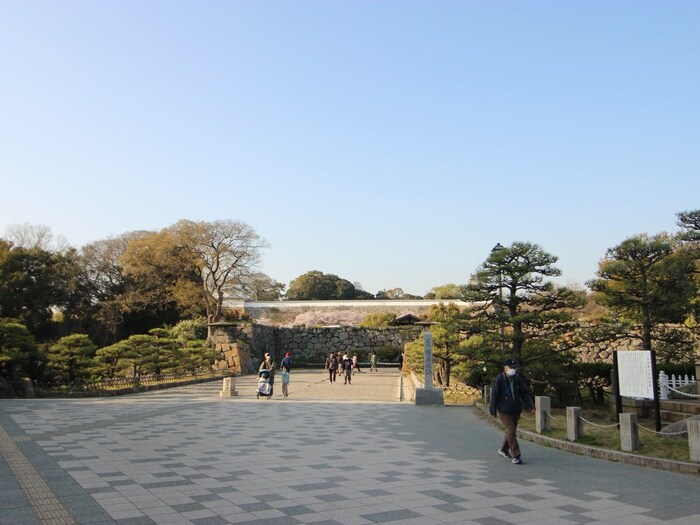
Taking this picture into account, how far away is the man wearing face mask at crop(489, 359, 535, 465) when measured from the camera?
7770 mm

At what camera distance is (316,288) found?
67.8 meters

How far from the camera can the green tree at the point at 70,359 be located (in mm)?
18500

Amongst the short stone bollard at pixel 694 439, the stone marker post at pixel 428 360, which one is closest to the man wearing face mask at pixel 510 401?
the short stone bollard at pixel 694 439

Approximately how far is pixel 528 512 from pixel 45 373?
17.7 m

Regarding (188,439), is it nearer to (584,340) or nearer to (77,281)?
(584,340)

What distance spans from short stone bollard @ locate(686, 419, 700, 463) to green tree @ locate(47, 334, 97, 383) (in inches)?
→ 685

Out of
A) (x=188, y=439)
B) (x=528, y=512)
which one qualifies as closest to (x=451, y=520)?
(x=528, y=512)

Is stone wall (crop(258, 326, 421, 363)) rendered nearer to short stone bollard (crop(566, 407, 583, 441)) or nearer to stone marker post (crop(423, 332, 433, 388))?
stone marker post (crop(423, 332, 433, 388))

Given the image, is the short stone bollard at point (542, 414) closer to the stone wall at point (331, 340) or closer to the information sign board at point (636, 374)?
the information sign board at point (636, 374)

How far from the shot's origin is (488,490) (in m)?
6.11

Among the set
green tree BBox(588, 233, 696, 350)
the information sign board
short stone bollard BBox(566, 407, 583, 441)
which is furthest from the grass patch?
green tree BBox(588, 233, 696, 350)

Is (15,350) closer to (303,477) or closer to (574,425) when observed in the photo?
(303,477)

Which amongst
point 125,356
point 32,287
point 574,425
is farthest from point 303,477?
point 32,287

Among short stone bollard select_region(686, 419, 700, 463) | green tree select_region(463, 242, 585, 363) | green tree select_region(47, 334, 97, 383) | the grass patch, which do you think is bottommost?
the grass patch
